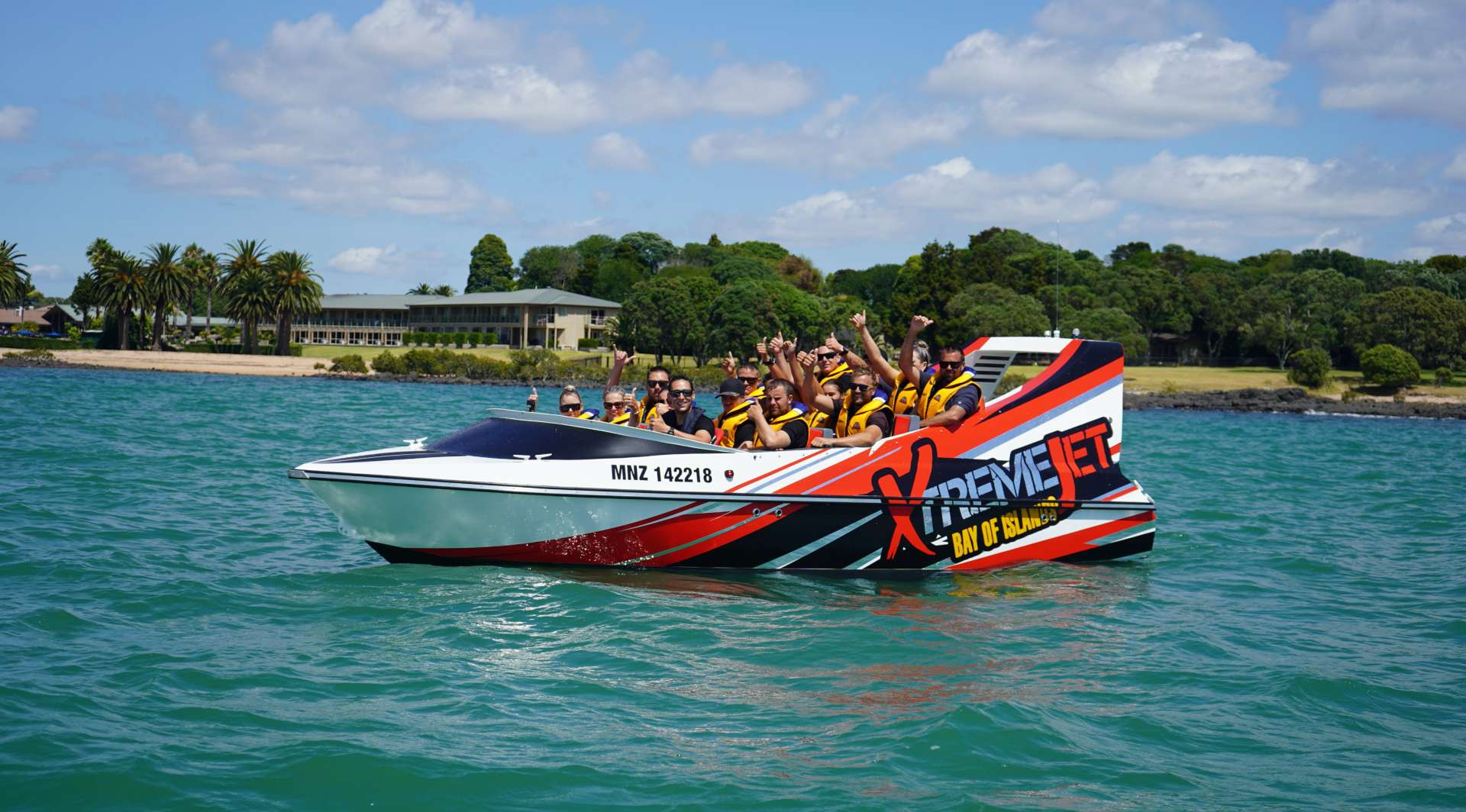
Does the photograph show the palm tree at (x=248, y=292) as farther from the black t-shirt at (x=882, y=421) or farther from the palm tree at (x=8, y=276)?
the black t-shirt at (x=882, y=421)

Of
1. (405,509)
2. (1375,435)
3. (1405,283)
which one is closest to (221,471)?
(405,509)

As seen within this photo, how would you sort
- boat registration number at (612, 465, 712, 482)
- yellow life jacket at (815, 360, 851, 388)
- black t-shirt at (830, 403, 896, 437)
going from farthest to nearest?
1. yellow life jacket at (815, 360, 851, 388)
2. black t-shirt at (830, 403, 896, 437)
3. boat registration number at (612, 465, 712, 482)

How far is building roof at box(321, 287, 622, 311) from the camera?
3880 inches

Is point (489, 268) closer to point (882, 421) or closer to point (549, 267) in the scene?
point (549, 267)

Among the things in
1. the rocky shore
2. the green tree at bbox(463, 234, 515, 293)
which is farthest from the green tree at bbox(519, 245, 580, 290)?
the rocky shore

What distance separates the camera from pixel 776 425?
1058 centimetres

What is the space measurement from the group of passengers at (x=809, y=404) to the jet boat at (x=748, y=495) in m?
0.23

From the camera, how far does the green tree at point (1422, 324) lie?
67.7m

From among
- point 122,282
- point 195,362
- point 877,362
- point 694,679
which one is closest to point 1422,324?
point 877,362

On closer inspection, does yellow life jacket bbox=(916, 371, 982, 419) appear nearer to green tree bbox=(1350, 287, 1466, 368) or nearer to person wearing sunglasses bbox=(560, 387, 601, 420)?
person wearing sunglasses bbox=(560, 387, 601, 420)

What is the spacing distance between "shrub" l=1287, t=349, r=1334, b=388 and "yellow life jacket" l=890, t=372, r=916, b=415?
6249cm

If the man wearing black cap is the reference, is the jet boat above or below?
below

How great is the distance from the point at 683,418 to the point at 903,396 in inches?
80.2

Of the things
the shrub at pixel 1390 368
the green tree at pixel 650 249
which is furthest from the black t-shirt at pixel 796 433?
the green tree at pixel 650 249
